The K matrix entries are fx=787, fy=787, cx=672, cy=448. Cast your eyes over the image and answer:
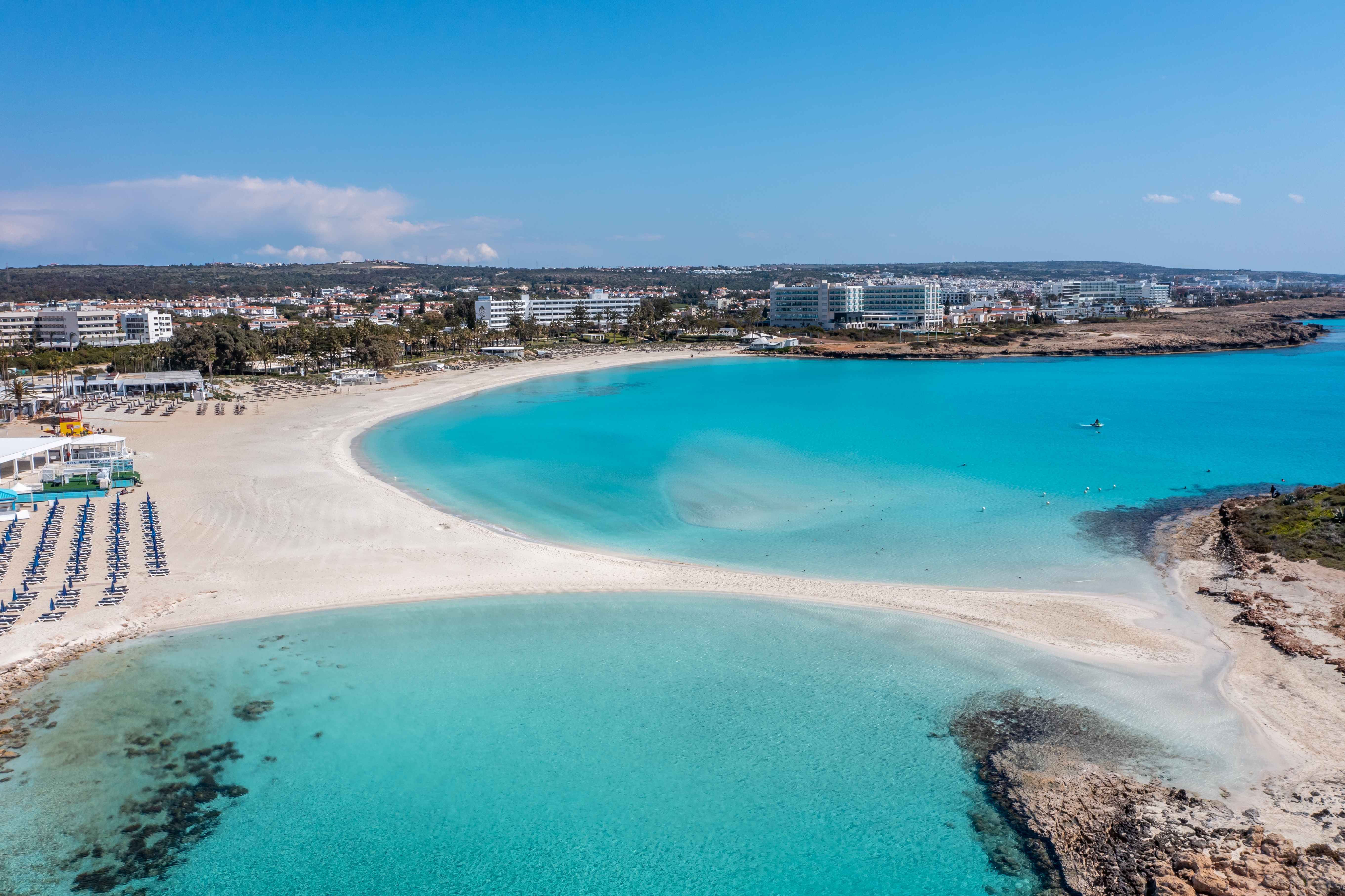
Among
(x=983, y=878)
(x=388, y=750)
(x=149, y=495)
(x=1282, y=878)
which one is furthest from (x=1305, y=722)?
(x=149, y=495)

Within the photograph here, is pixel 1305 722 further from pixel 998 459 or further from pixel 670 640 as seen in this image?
pixel 998 459

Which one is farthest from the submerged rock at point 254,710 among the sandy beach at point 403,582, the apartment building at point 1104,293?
the apartment building at point 1104,293

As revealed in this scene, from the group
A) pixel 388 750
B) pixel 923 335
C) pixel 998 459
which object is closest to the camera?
pixel 388 750

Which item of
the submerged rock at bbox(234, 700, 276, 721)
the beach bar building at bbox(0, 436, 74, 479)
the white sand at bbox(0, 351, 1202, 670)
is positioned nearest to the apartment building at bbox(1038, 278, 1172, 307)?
the white sand at bbox(0, 351, 1202, 670)

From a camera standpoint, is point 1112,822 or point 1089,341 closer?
point 1112,822

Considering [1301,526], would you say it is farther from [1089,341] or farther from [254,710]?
[1089,341]

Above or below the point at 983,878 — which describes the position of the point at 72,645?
above

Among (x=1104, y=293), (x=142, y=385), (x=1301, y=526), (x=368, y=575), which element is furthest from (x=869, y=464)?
(x=1104, y=293)
